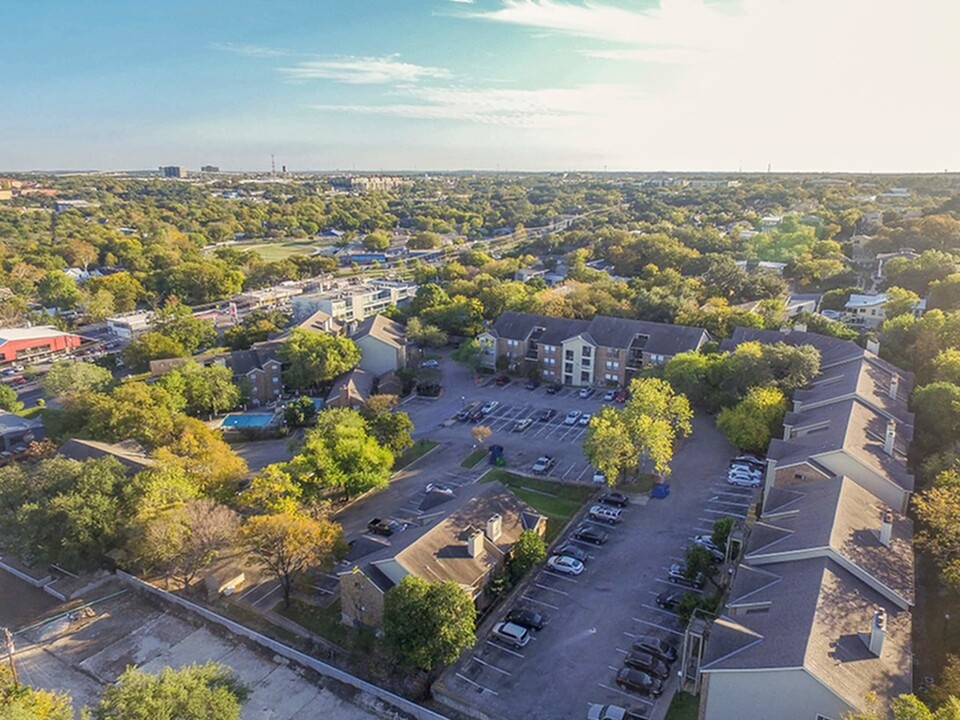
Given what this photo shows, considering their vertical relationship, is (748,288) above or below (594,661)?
above

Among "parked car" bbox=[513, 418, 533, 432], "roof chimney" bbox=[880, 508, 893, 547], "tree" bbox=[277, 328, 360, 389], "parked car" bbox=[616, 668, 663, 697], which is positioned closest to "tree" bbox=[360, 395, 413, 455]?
"parked car" bbox=[513, 418, 533, 432]

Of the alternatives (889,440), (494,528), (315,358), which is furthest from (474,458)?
(889,440)

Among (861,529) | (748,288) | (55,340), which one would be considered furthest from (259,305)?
(861,529)

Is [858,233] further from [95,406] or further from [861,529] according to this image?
[95,406]

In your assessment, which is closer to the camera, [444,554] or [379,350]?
[444,554]

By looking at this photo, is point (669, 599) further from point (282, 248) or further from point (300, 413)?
point (282, 248)

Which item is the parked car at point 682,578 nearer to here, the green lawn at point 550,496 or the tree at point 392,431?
the green lawn at point 550,496

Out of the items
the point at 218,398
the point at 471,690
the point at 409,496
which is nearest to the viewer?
the point at 471,690
